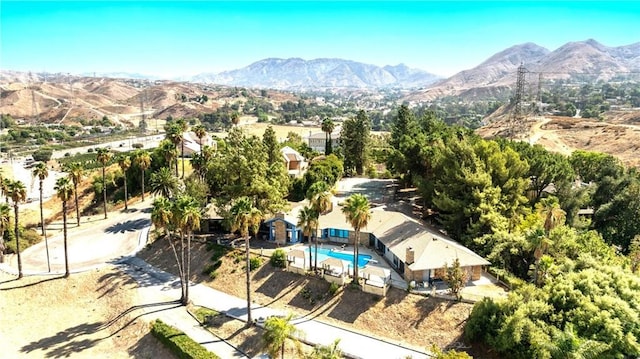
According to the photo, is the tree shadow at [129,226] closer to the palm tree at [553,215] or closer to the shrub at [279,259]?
the shrub at [279,259]

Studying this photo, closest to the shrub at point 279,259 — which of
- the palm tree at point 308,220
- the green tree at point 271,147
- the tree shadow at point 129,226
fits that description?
the palm tree at point 308,220

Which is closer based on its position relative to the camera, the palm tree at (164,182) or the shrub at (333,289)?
the shrub at (333,289)

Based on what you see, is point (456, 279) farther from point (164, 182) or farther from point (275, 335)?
point (164, 182)

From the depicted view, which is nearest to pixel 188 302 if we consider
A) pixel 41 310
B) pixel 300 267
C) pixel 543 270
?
pixel 300 267

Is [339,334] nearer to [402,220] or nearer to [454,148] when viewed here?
[402,220]

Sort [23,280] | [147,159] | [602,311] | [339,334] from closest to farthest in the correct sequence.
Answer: [602,311] → [339,334] → [23,280] → [147,159]

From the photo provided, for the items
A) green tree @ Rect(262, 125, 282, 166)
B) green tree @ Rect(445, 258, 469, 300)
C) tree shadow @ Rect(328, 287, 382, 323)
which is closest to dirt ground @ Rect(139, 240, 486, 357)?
tree shadow @ Rect(328, 287, 382, 323)

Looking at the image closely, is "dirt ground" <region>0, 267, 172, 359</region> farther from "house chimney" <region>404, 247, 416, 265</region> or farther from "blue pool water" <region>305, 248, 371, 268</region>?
"house chimney" <region>404, 247, 416, 265</region>
